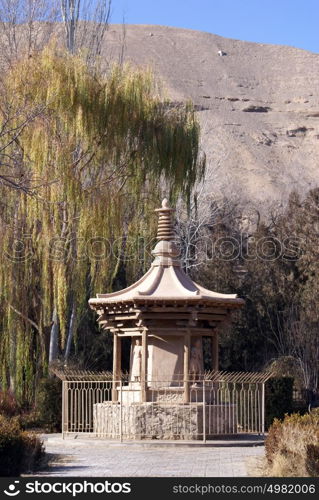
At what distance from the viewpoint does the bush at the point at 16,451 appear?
14.7m

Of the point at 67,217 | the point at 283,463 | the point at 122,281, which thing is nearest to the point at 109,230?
the point at 67,217

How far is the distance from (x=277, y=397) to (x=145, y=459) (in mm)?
10187

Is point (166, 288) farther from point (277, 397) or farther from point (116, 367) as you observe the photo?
point (277, 397)

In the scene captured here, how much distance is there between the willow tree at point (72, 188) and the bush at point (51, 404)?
217 centimetres

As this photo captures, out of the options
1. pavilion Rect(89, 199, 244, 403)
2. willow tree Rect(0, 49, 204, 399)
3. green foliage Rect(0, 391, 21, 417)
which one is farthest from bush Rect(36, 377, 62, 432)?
pavilion Rect(89, 199, 244, 403)

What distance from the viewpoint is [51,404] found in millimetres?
26016

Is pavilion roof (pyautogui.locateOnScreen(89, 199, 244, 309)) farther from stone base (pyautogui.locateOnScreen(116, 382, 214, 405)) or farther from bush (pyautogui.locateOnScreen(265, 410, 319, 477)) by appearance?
bush (pyautogui.locateOnScreen(265, 410, 319, 477))

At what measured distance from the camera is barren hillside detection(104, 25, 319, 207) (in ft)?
285

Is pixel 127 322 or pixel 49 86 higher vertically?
pixel 49 86

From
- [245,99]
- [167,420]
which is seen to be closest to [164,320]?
[167,420]

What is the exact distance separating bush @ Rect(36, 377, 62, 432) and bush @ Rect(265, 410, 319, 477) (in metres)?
11.2
